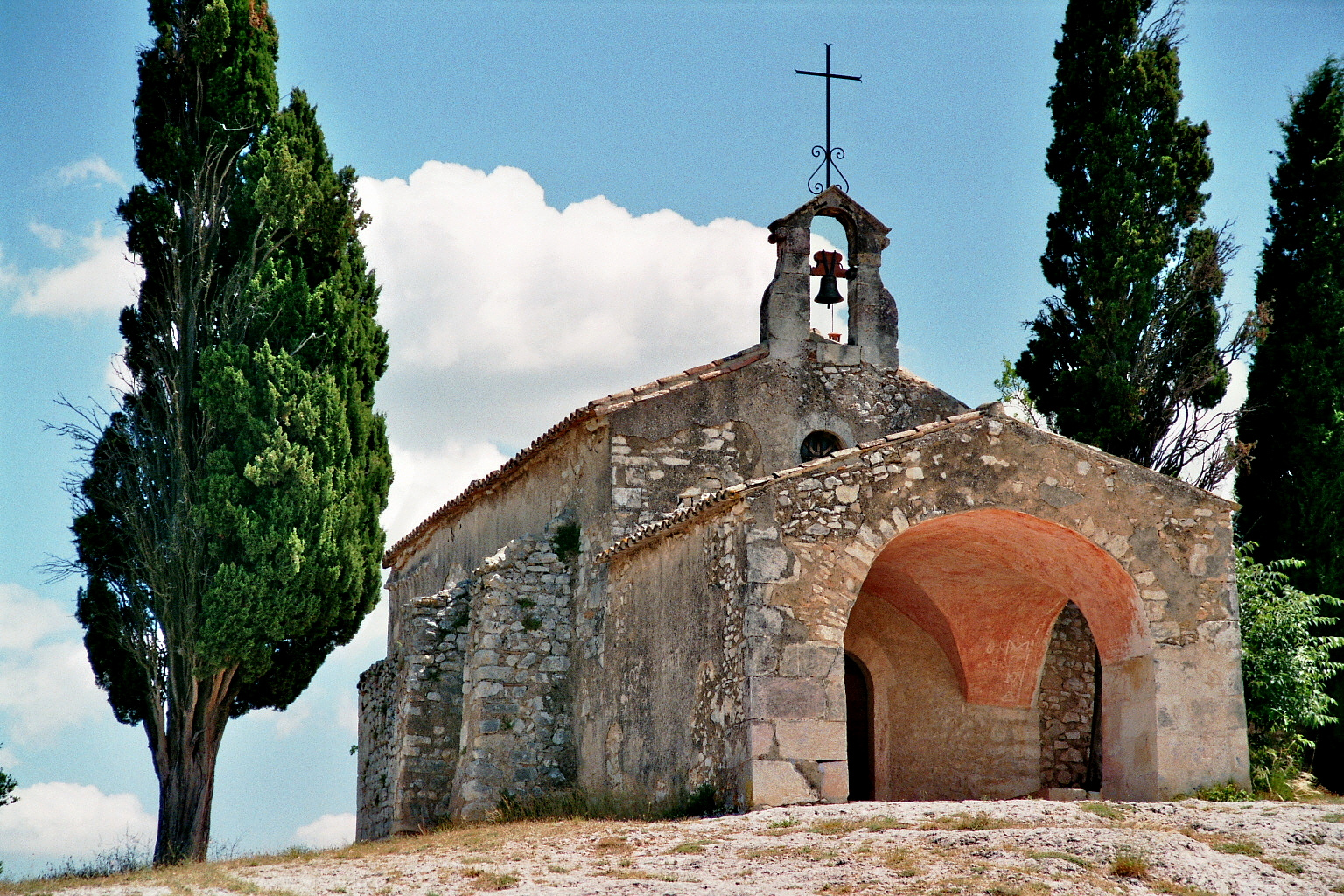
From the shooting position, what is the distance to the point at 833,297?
1733cm

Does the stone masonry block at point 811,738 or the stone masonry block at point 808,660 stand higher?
the stone masonry block at point 808,660

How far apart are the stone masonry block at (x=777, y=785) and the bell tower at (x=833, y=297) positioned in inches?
245

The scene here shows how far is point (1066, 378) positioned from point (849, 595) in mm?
7591

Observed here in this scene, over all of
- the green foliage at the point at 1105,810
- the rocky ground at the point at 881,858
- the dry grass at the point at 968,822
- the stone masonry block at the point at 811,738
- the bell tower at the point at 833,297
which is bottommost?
the rocky ground at the point at 881,858

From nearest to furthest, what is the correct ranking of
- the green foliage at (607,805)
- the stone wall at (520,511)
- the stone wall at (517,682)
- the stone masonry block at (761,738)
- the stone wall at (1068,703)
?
1. the stone masonry block at (761,738)
2. the green foliage at (607,805)
3. the stone wall at (517,682)
4. the stone wall at (1068,703)
5. the stone wall at (520,511)

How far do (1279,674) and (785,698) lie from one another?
6.76 m

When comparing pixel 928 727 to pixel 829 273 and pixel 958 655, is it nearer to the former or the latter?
pixel 958 655

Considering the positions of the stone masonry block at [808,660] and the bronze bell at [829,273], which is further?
the bronze bell at [829,273]

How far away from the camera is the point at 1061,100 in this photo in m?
19.7

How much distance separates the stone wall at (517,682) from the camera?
15680 millimetres

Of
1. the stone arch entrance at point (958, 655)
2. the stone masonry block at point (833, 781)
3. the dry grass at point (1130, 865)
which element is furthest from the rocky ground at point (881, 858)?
the stone arch entrance at point (958, 655)

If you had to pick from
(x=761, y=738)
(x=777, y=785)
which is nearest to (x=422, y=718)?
(x=761, y=738)

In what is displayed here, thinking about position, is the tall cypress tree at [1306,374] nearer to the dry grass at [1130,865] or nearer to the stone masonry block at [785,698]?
the stone masonry block at [785,698]

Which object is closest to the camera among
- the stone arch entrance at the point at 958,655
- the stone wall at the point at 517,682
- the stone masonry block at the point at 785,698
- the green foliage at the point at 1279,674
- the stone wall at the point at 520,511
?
the stone masonry block at the point at 785,698
